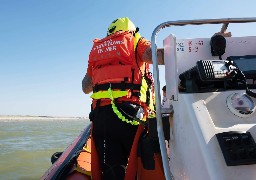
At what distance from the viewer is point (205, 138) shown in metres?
1.30

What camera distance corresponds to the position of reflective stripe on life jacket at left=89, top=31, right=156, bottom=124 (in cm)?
254

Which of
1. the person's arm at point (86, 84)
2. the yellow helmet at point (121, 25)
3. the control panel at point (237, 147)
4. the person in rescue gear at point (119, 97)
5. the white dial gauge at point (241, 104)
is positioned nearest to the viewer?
the control panel at point (237, 147)

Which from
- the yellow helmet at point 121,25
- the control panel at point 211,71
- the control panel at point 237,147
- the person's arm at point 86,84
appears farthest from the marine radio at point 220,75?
the person's arm at point 86,84

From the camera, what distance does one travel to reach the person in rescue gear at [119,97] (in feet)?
8.13

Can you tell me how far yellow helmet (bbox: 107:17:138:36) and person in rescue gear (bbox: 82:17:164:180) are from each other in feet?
0.35

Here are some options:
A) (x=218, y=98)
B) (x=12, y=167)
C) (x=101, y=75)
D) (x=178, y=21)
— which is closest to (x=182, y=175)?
(x=218, y=98)

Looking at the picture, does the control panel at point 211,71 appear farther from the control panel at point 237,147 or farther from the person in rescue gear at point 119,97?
the person in rescue gear at point 119,97

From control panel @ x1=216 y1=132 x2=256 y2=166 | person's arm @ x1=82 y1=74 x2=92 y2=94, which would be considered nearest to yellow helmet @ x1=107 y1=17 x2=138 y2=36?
person's arm @ x1=82 y1=74 x2=92 y2=94

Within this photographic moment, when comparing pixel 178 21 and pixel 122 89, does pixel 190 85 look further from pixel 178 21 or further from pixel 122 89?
pixel 122 89

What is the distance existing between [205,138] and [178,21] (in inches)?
32.4

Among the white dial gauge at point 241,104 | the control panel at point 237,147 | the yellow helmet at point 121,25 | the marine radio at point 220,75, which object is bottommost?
the control panel at point 237,147

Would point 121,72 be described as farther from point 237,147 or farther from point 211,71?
point 237,147

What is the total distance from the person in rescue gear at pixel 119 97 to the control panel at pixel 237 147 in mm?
1110

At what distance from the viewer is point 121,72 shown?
2551 mm
